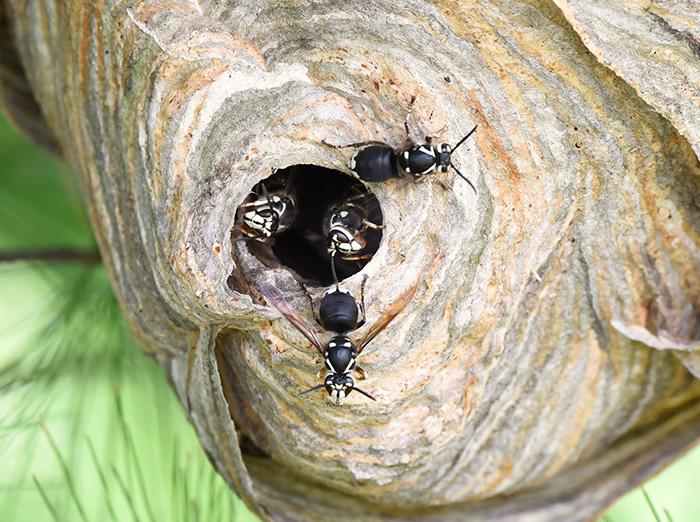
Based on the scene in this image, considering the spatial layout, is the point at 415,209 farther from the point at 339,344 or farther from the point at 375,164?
the point at 339,344

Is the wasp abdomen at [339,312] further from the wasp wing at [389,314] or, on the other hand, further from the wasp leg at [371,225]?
the wasp leg at [371,225]

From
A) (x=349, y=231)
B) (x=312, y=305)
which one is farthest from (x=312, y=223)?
(x=312, y=305)

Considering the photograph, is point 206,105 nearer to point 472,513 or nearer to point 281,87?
point 281,87

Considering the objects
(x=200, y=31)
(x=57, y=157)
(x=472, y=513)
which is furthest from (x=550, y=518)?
(x=57, y=157)

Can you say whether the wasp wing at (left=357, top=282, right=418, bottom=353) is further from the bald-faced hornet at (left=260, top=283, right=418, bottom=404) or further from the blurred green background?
the blurred green background

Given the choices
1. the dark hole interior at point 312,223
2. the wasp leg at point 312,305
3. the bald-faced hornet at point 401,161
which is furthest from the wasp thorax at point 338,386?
the bald-faced hornet at point 401,161

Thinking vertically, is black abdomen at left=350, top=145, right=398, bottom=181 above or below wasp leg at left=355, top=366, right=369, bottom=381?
above

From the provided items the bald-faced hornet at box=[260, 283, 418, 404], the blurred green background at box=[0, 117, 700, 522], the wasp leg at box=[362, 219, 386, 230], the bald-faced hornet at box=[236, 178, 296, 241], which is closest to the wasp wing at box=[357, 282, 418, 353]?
the bald-faced hornet at box=[260, 283, 418, 404]

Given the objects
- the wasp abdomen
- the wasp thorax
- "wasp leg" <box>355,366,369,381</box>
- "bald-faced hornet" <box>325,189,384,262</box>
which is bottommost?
the wasp thorax
